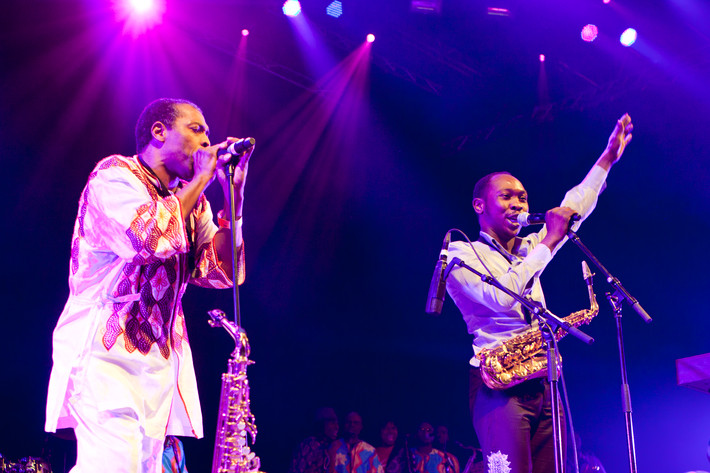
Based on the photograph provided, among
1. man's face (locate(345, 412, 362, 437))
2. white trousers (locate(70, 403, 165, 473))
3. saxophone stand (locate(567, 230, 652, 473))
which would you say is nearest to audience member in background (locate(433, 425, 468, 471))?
man's face (locate(345, 412, 362, 437))

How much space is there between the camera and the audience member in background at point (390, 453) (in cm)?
721

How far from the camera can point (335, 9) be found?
6004 millimetres

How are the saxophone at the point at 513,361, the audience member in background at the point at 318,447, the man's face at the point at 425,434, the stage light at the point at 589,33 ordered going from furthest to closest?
the man's face at the point at 425,434 < the audience member in background at the point at 318,447 < the stage light at the point at 589,33 < the saxophone at the point at 513,361

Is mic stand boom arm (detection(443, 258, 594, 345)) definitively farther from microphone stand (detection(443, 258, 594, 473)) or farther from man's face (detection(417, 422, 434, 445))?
man's face (detection(417, 422, 434, 445))

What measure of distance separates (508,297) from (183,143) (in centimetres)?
178

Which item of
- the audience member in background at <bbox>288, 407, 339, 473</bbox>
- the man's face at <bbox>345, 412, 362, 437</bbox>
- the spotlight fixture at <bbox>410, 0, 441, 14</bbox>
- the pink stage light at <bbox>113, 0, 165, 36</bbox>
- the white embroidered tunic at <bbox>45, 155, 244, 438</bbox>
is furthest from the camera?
the man's face at <bbox>345, 412, 362, 437</bbox>

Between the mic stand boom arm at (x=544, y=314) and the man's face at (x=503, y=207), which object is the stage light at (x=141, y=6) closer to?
the man's face at (x=503, y=207)

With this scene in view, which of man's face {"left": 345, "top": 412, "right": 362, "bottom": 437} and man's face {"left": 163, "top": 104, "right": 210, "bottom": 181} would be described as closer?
man's face {"left": 163, "top": 104, "right": 210, "bottom": 181}

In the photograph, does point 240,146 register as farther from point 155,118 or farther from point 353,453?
point 353,453

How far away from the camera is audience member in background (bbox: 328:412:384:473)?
22.2ft

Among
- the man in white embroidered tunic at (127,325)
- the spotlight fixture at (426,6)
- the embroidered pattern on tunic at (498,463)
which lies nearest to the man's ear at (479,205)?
the embroidered pattern on tunic at (498,463)

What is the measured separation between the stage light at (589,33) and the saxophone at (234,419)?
17.9 feet

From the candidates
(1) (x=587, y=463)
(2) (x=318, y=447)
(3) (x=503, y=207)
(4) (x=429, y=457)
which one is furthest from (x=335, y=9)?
(1) (x=587, y=463)

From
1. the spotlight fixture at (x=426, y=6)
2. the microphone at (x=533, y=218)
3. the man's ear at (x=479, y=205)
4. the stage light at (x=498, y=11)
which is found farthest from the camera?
the stage light at (x=498, y=11)
